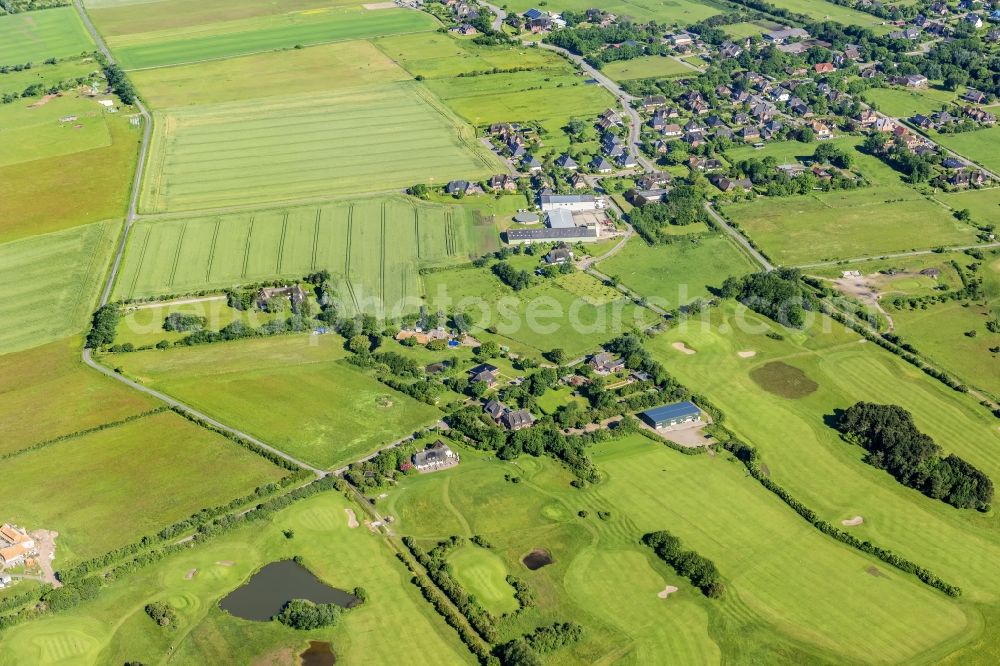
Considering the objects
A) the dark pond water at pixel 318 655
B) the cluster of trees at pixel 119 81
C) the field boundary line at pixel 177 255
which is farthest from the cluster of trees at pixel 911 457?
the cluster of trees at pixel 119 81

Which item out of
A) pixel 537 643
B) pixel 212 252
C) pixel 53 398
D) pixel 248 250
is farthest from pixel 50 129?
pixel 537 643

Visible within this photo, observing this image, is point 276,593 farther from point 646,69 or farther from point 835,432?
point 646,69

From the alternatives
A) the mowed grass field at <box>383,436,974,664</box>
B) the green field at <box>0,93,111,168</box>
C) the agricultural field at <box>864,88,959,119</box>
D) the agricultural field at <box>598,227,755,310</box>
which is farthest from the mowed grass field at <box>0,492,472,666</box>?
the agricultural field at <box>864,88,959,119</box>

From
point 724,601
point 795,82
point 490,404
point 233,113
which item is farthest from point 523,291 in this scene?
point 795,82

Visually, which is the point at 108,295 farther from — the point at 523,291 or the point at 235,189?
the point at 523,291

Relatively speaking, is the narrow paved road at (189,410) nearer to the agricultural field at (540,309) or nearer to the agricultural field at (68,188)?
the agricultural field at (540,309)

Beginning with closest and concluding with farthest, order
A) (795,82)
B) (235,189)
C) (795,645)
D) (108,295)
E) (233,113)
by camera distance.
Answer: (795,645), (108,295), (235,189), (233,113), (795,82)

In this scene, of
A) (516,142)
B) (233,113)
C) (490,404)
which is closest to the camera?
(490,404)

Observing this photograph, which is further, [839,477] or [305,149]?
[305,149]
